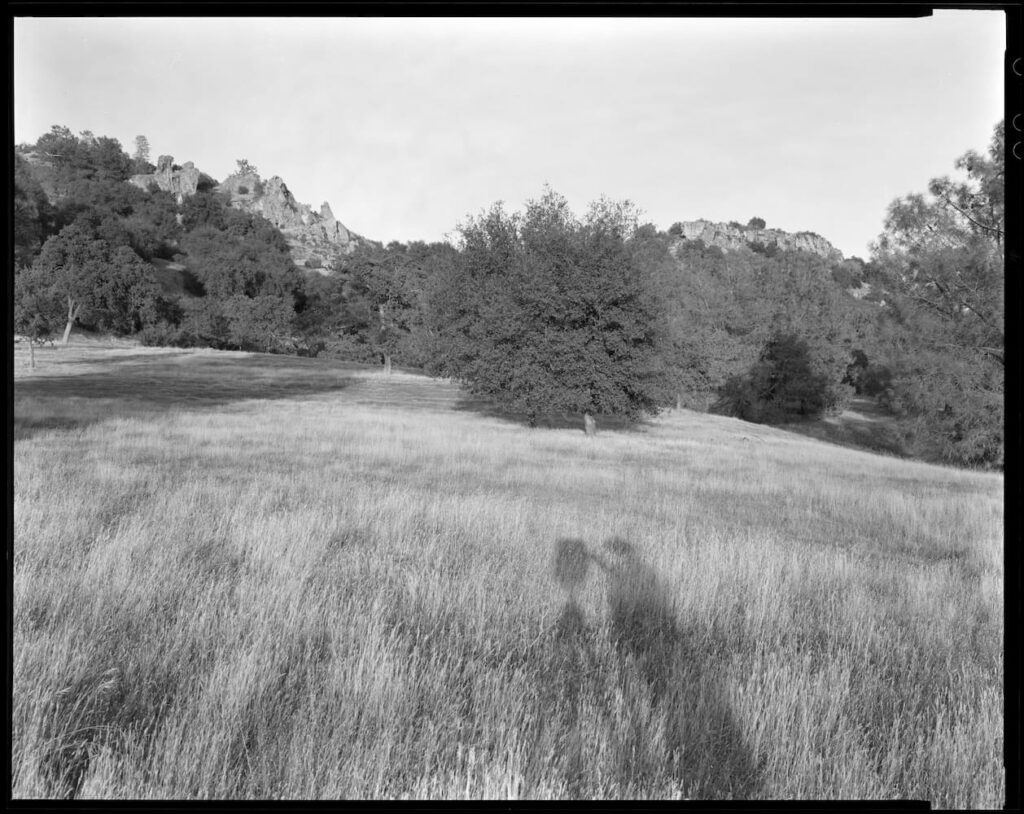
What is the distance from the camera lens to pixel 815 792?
2.58 metres

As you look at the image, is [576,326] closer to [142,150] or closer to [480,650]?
[480,650]

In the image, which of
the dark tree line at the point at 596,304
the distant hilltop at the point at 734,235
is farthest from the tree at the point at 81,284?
the distant hilltop at the point at 734,235

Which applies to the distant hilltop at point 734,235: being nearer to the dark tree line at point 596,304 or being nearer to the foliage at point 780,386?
the foliage at point 780,386

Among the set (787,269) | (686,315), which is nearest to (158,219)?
(686,315)

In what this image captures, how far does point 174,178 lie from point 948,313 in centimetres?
16905

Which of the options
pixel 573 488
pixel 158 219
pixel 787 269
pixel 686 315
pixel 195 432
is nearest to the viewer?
pixel 573 488

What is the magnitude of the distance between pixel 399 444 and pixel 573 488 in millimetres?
7498

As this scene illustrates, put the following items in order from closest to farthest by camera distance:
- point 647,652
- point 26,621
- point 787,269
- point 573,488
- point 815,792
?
point 815,792
point 26,621
point 647,652
point 573,488
point 787,269

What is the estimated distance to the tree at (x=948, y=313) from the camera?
21.1 meters

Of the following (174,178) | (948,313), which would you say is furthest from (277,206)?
(948,313)

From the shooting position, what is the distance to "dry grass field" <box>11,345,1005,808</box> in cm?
248

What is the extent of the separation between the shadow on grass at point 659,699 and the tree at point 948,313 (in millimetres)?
23908

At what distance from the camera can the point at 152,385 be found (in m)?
32.8
